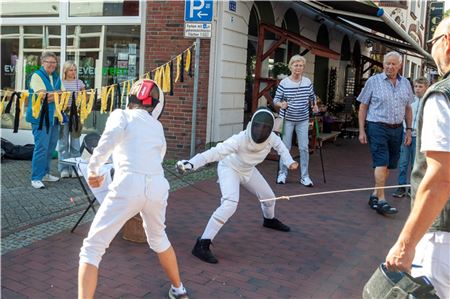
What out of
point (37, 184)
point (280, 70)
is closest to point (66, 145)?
point (37, 184)

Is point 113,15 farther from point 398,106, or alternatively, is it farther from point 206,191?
point 398,106

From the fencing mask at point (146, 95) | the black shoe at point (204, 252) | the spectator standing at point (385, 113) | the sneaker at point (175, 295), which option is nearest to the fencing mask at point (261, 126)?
the black shoe at point (204, 252)

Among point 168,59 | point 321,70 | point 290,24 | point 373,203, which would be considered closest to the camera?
point 373,203

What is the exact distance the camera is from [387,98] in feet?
20.9

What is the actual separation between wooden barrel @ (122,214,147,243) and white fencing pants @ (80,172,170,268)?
1.46 metres

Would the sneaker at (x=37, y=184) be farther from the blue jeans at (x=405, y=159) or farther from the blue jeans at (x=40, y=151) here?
the blue jeans at (x=405, y=159)

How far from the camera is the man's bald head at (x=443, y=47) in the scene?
234cm

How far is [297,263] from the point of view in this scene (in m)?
4.67

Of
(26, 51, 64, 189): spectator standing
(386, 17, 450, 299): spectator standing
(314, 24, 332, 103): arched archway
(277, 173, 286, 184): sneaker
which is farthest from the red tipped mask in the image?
(314, 24, 332, 103): arched archway

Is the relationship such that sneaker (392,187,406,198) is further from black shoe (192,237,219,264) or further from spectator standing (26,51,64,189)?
spectator standing (26,51,64,189)

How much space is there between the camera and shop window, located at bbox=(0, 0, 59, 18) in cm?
1048

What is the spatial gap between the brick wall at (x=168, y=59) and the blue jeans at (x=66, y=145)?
222cm

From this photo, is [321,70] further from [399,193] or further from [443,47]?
[443,47]

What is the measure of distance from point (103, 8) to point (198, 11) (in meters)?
2.51
